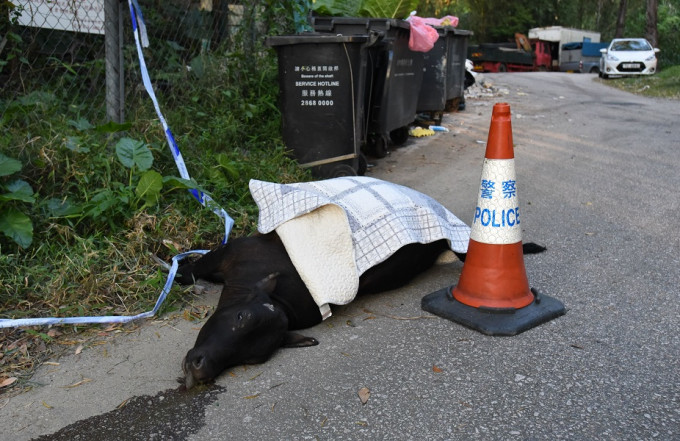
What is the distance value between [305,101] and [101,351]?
3.61 meters

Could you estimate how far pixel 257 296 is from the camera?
133 inches

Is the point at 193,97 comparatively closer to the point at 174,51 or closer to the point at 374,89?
the point at 174,51

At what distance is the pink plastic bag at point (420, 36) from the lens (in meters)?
8.04

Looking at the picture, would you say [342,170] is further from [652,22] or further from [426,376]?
[652,22]

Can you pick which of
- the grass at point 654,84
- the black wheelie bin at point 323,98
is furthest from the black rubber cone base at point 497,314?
the grass at point 654,84

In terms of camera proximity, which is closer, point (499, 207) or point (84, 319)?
point (84, 319)

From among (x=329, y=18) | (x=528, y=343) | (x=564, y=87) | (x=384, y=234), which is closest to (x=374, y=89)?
(x=329, y=18)

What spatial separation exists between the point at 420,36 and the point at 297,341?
18.2 feet

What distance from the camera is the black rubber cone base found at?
3514 millimetres

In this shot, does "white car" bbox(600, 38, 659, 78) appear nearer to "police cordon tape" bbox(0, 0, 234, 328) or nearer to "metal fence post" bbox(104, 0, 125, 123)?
"police cordon tape" bbox(0, 0, 234, 328)


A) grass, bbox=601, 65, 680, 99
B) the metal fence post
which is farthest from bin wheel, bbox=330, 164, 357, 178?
grass, bbox=601, 65, 680, 99

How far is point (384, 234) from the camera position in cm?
389

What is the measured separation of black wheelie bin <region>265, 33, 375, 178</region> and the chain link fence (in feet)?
3.77

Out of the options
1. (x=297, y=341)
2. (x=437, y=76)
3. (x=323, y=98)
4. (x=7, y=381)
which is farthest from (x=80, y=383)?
(x=437, y=76)
